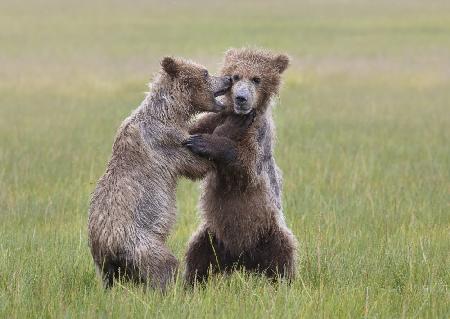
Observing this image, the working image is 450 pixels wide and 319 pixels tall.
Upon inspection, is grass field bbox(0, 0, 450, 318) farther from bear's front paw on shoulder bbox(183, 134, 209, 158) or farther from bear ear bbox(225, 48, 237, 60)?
bear ear bbox(225, 48, 237, 60)

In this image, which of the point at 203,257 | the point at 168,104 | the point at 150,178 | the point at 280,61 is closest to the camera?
the point at 150,178

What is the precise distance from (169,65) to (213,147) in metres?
0.73

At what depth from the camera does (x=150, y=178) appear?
6.36 meters

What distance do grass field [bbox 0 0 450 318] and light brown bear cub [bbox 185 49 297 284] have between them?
0.84ft

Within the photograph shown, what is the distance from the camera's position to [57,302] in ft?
19.4

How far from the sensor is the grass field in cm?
611

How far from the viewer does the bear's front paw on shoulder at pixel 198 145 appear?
6.50 meters

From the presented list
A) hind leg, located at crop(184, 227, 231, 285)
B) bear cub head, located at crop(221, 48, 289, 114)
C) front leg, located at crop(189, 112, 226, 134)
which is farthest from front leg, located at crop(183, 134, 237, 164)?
hind leg, located at crop(184, 227, 231, 285)

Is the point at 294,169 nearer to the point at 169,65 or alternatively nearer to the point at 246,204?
the point at 246,204

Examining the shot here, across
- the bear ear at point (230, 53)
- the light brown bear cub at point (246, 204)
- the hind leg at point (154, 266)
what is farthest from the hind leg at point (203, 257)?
the bear ear at point (230, 53)

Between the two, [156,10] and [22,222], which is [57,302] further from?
[156,10]

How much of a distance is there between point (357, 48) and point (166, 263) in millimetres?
24050

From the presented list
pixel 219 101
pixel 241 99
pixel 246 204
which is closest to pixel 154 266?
pixel 246 204

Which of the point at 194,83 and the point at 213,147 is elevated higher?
the point at 194,83
